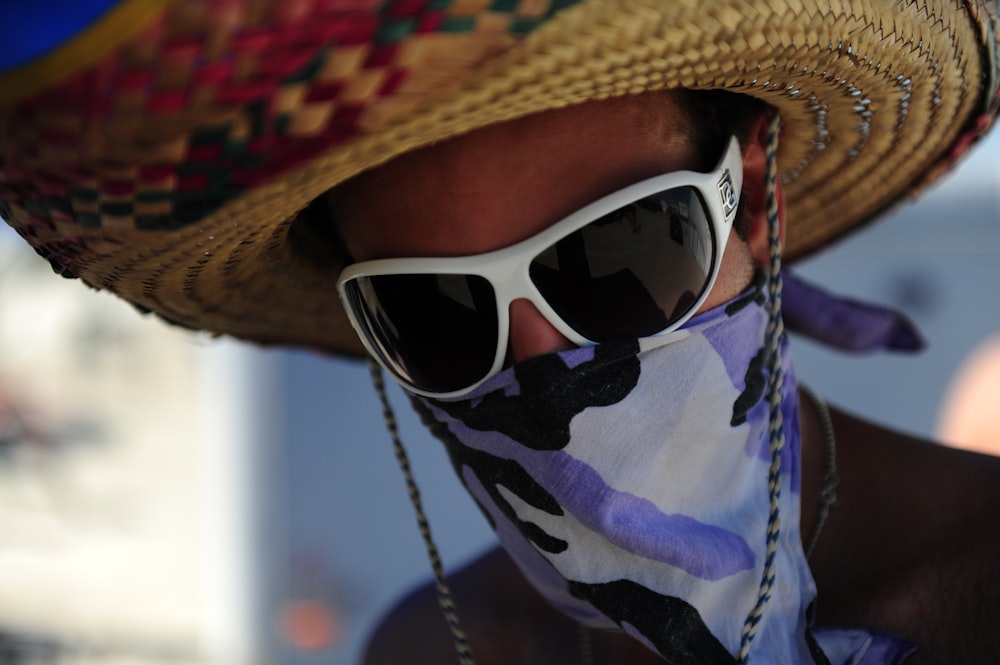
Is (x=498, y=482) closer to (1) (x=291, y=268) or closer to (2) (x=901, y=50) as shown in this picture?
(1) (x=291, y=268)

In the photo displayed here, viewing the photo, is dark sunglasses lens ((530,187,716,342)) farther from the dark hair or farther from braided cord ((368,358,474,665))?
braided cord ((368,358,474,665))

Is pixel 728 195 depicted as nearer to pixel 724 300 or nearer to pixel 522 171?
pixel 724 300

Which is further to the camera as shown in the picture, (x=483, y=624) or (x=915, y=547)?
(x=483, y=624)

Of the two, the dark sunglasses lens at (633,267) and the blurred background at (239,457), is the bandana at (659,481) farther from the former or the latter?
the blurred background at (239,457)

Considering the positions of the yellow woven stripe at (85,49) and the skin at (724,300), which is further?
the skin at (724,300)

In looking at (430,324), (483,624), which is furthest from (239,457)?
(430,324)

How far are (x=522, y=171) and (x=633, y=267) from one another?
0.17 m

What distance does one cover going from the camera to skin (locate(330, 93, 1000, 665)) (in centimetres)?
112

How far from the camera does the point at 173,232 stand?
3.20 ft

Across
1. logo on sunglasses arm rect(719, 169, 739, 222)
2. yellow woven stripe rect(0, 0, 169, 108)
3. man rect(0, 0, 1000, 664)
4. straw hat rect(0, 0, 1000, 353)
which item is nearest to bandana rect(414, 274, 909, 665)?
man rect(0, 0, 1000, 664)

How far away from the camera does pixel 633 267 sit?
1.13m

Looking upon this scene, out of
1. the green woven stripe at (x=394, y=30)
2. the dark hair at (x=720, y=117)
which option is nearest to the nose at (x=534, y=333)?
the dark hair at (x=720, y=117)

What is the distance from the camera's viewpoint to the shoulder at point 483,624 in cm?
185

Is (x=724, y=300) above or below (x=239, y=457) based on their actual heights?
above
